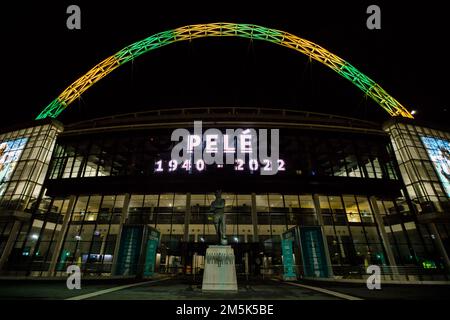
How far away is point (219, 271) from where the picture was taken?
1152 cm

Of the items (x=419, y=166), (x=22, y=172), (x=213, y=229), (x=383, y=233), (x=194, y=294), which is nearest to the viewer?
(x=194, y=294)

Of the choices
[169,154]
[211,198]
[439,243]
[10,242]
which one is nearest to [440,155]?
[439,243]

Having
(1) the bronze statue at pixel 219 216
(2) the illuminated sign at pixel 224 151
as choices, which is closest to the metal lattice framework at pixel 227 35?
(2) the illuminated sign at pixel 224 151

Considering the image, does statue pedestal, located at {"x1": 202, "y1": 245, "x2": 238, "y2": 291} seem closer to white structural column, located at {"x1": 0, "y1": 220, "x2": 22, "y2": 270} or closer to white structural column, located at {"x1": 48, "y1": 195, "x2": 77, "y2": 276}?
white structural column, located at {"x1": 48, "y1": 195, "x2": 77, "y2": 276}

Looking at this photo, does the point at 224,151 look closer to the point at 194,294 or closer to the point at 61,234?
the point at 194,294

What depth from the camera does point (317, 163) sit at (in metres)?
28.2

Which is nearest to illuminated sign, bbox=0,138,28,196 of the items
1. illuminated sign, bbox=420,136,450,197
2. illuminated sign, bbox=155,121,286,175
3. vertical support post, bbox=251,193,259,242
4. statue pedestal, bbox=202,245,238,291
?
illuminated sign, bbox=155,121,286,175

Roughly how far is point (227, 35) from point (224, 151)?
1502 cm

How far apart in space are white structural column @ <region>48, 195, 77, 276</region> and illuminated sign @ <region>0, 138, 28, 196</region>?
6.89 meters

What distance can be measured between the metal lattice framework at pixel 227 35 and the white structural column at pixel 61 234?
13.5 meters
